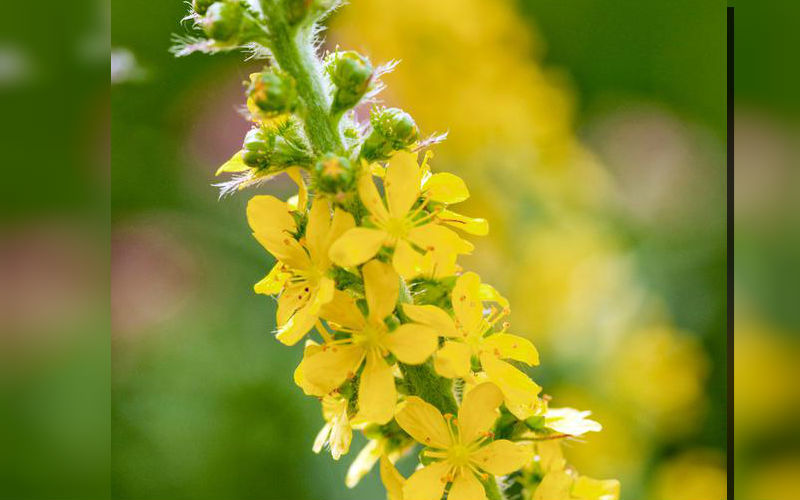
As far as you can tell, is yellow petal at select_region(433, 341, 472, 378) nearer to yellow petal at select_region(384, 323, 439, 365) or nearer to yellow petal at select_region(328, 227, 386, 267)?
yellow petal at select_region(384, 323, 439, 365)

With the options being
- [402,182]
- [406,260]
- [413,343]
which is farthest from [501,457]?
[402,182]

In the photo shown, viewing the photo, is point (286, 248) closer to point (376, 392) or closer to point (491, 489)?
point (376, 392)

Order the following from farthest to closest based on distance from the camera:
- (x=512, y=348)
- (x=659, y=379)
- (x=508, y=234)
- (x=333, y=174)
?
(x=508, y=234)
(x=659, y=379)
(x=512, y=348)
(x=333, y=174)

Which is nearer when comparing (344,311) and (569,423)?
(344,311)

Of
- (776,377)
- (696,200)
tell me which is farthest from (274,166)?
(696,200)

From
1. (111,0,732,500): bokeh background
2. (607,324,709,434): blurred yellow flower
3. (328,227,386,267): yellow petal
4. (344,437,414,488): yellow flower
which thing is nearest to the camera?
(328,227,386,267): yellow petal

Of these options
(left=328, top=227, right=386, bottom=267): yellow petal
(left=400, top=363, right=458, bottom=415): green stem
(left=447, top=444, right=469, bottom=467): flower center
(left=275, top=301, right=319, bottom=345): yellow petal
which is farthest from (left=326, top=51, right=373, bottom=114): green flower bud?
(left=447, top=444, right=469, bottom=467): flower center

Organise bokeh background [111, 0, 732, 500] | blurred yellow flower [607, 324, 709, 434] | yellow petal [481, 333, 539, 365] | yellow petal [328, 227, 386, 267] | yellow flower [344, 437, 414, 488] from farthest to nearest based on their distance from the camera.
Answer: blurred yellow flower [607, 324, 709, 434] → bokeh background [111, 0, 732, 500] → yellow flower [344, 437, 414, 488] → yellow petal [481, 333, 539, 365] → yellow petal [328, 227, 386, 267]
